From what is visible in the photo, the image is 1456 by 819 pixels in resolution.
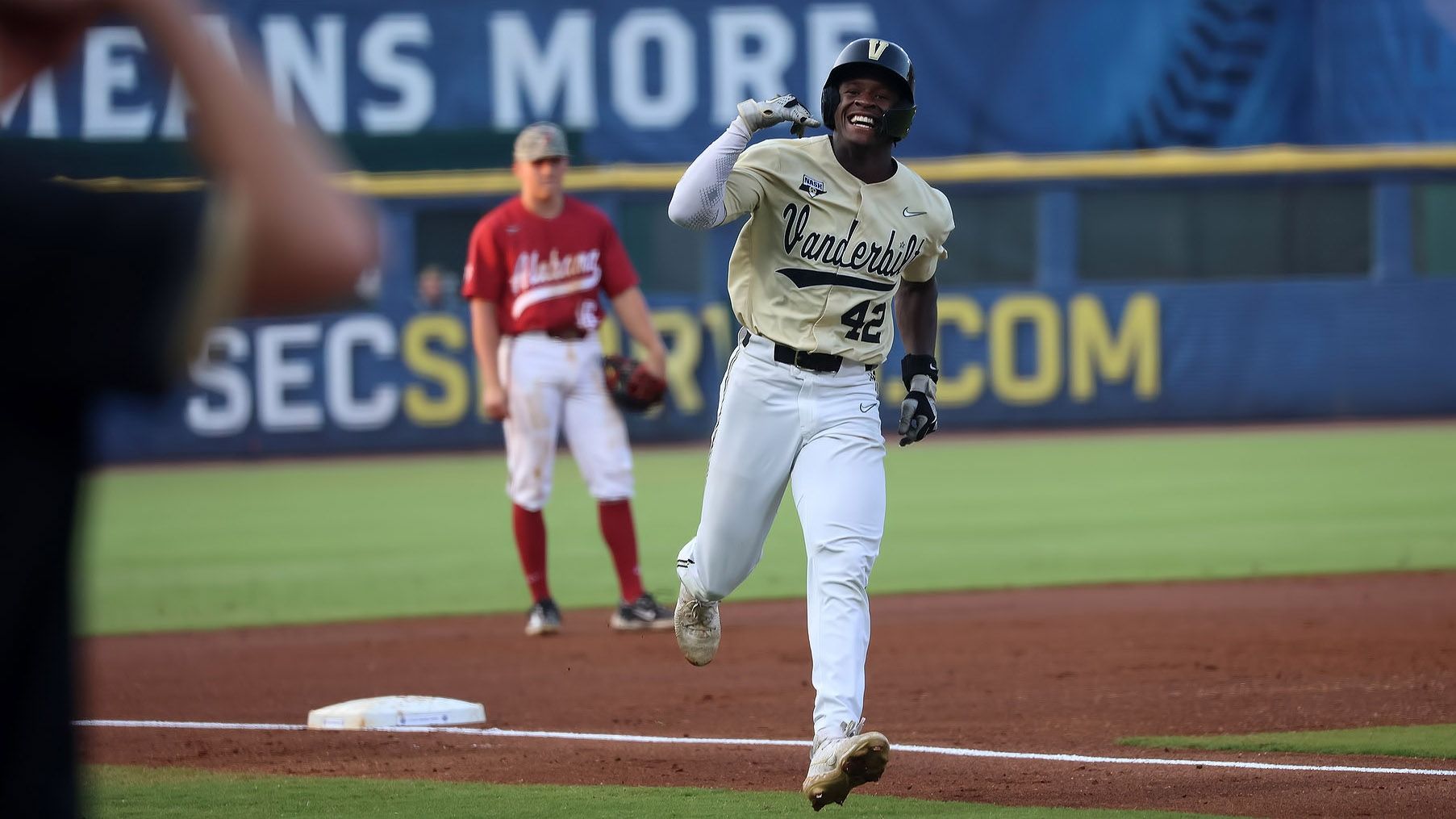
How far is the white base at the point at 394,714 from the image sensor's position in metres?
6.59

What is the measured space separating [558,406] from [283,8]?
14.8 m

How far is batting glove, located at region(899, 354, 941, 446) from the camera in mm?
5727

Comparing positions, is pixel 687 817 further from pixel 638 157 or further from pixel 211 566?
Result: pixel 638 157

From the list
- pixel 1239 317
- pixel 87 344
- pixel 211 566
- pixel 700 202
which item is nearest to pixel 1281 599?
pixel 700 202

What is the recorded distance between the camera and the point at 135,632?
9641 mm

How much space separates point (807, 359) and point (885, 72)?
86 cm

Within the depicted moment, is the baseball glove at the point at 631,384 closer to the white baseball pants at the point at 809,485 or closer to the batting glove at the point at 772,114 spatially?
the white baseball pants at the point at 809,485

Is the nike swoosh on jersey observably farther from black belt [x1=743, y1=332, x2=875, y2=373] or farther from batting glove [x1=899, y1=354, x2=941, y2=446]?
batting glove [x1=899, y1=354, x2=941, y2=446]

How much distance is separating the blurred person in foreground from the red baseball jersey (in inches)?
280

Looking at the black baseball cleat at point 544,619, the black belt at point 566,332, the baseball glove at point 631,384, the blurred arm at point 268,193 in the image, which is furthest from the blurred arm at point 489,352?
the blurred arm at point 268,193

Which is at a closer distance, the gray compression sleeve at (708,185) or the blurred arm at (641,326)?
the gray compression sleeve at (708,185)

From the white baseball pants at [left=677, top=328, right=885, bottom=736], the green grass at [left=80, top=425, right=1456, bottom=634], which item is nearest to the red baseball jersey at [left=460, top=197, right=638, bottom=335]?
the green grass at [left=80, top=425, right=1456, bottom=634]

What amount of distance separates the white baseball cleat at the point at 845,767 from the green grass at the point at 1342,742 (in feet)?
5.35

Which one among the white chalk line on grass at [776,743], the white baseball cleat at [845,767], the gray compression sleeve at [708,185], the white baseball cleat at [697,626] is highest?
the gray compression sleeve at [708,185]
